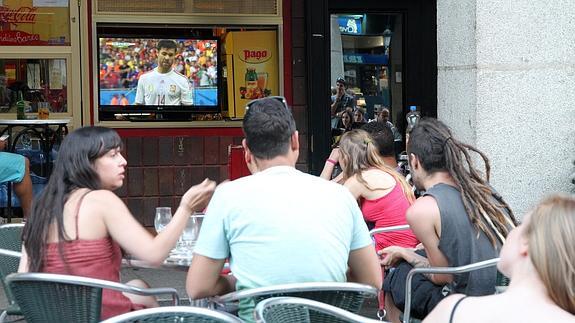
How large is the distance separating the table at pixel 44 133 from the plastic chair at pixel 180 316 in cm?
558

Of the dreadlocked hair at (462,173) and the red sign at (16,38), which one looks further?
the red sign at (16,38)

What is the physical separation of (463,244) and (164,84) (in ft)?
17.1

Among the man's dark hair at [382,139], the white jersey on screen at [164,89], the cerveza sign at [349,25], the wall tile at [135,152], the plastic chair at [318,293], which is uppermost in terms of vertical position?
the cerveza sign at [349,25]

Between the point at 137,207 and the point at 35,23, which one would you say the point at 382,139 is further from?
the point at 35,23

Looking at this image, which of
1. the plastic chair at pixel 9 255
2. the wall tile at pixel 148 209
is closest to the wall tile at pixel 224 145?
the wall tile at pixel 148 209

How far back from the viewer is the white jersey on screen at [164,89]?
9.05 metres

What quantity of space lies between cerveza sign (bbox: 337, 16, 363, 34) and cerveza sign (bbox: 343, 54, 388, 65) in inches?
9.1

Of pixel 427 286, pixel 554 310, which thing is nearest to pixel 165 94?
pixel 427 286

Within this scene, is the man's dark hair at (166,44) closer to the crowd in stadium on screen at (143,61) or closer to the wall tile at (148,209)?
the crowd in stadium on screen at (143,61)

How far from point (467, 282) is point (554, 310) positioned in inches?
72.1

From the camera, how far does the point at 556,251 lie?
2504 millimetres

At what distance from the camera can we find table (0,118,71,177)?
Answer: 27.3 feet

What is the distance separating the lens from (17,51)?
871cm

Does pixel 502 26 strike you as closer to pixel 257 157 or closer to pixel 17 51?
pixel 257 157
